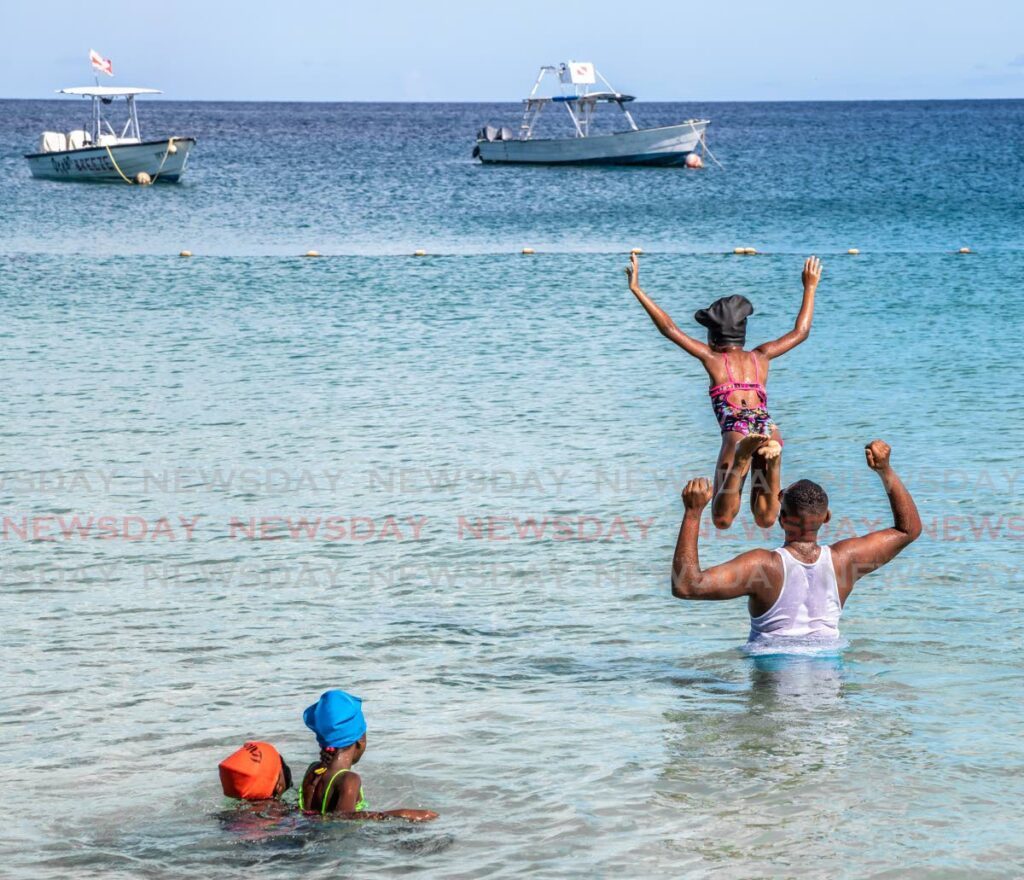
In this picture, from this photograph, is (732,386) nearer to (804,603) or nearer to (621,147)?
(804,603)

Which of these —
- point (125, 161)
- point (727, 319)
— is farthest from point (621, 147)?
point (727, 319)

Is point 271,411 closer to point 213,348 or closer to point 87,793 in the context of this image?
point 213,348

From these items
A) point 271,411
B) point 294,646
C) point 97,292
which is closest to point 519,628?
point 294,646

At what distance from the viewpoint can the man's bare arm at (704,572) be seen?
6.43 meters

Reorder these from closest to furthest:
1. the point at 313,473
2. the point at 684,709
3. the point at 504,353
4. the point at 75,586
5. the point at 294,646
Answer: the point at 684,709, the point at 294,646, the point at 75,586, the point at 313,473, the point at 504,353

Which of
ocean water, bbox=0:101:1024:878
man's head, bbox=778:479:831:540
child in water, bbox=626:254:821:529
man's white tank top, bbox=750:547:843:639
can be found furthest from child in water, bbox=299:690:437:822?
child in water, bbox=626:254:821:529

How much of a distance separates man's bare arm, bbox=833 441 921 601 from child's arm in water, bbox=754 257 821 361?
1.96 metres

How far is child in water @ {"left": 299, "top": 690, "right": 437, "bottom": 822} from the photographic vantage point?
650 centimetres

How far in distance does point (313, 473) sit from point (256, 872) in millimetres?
8952

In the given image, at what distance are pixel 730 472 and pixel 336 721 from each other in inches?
161

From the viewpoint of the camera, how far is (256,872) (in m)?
6.54

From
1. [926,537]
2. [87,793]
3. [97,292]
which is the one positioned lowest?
[87,793]

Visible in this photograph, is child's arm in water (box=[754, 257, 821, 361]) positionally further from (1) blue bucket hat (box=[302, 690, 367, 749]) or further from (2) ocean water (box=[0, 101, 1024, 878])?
(1) blue bucket hat (box=[302, 690, 367, 749])

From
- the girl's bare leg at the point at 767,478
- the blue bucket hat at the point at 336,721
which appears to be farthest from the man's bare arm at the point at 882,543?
the blue bucket hat at the point at 336,721
